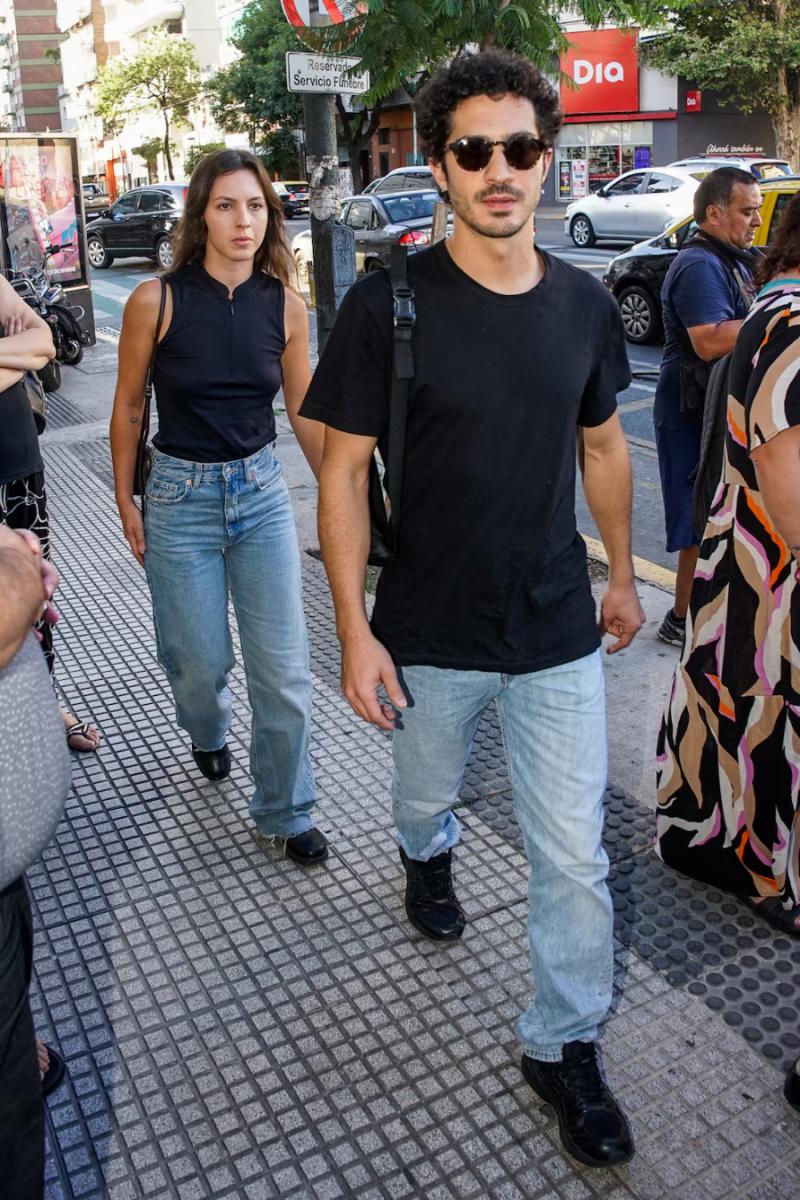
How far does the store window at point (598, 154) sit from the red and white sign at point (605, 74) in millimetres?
643

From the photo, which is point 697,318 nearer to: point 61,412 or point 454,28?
point 454,28

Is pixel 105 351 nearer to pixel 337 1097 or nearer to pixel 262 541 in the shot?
pixel 262 541

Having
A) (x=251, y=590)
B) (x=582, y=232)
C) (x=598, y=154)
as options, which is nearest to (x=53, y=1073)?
(x=251, y=590)

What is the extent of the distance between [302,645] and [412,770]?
81 cm

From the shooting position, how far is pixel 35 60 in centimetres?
9188

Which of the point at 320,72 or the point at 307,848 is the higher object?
the point at 320,72

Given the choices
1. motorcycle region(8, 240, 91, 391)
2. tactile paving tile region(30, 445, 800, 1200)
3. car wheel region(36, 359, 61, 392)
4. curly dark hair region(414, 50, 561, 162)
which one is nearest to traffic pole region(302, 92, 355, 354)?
tactile paving tile region(30, 445, 800, 1200)

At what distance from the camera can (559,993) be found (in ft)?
8.00

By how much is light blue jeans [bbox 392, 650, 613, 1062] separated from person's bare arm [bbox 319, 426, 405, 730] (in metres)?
0.13

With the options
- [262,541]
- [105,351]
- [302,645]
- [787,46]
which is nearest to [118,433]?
[262,541]

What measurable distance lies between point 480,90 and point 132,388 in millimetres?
1467

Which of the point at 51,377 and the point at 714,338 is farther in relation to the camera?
the point at 51,377

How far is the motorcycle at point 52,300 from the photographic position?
12.4 meters

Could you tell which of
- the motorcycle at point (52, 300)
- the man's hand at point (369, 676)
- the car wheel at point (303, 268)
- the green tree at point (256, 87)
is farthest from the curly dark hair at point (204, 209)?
the green tree at point (256, 87)
